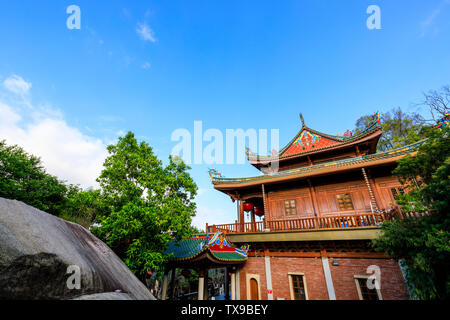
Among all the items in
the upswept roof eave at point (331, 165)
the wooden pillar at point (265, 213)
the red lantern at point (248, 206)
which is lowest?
the wooden pillar at point (265, 213)

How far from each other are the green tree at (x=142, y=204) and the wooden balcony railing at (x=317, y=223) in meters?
3.49

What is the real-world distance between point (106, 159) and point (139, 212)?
9.36 feet

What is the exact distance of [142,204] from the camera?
757cm

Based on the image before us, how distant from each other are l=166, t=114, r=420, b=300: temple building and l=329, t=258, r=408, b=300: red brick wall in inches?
1.2

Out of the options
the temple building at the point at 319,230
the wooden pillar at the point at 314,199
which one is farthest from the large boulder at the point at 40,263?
the wooden pillar at the point at 314,199

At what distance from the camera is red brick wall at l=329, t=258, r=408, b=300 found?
7751 millimetres

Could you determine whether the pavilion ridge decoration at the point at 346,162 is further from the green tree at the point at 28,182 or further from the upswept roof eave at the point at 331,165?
the green tree at the point at 28,182

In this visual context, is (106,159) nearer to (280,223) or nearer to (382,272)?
(280,223)

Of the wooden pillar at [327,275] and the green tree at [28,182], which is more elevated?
the green tree at [28,182]

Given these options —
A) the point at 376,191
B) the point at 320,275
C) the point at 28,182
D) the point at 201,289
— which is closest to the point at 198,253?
the point at 201,289

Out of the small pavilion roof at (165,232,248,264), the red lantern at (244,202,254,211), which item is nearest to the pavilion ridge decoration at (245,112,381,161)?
the red lantern at (244,202,254,211)

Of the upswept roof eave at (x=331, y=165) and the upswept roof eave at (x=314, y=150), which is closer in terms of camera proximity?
the upswept roof eave at (x=331, y=165)

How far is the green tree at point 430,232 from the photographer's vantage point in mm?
→ 4855
